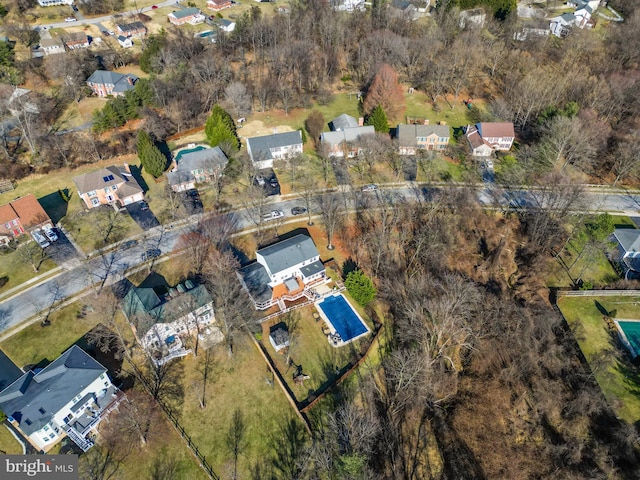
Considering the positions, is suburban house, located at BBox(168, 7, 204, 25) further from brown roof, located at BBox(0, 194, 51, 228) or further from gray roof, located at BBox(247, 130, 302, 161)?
brown roof, located at BBox(0, 194, 51, 228)

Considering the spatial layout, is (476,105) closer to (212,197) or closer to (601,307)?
(601,307)

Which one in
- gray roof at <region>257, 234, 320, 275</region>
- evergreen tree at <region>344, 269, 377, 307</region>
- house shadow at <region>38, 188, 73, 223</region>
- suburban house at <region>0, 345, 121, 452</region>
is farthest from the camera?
house shadow at <region>38, 188, 73, 223</region>

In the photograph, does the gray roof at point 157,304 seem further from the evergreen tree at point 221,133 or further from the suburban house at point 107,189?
the evergreen tree at point 221,133

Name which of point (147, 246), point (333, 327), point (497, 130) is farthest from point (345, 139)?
point (333, 327)

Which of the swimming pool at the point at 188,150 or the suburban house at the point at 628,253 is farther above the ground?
the swimming pool at the point at 188,150

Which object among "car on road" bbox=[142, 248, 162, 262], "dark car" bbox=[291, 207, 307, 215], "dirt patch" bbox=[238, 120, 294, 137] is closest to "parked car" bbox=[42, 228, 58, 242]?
"car on road" bbox=[142, 248, 162, 262]

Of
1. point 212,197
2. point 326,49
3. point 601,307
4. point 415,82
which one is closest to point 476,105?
point 415,82

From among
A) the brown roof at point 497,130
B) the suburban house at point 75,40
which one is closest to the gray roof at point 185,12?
the suburban house at point 75,40
